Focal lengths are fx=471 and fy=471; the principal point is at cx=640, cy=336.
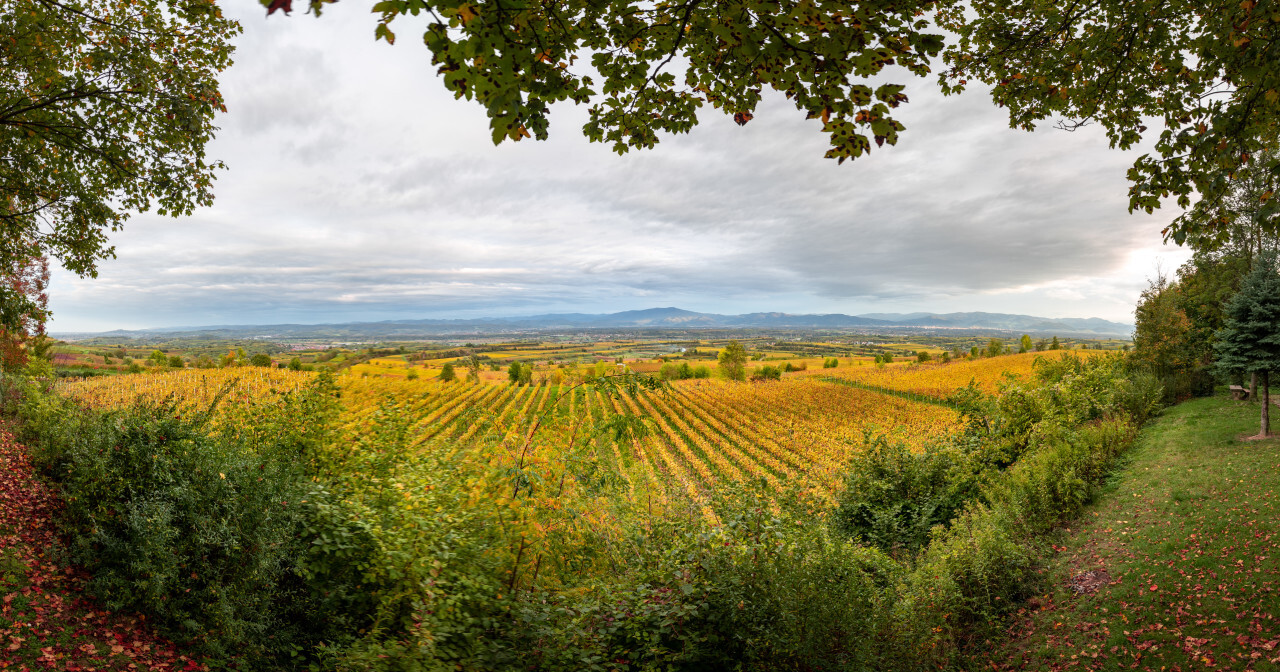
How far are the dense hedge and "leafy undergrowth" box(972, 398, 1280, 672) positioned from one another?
293 cm

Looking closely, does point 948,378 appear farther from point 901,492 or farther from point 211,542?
point 211,542

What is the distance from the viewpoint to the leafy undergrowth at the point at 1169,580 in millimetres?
6371

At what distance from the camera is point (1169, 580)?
7.98m

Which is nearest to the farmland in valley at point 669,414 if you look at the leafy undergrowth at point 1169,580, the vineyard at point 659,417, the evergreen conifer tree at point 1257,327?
the vineyard at point 659,417

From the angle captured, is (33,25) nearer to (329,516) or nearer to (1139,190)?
(329,516)

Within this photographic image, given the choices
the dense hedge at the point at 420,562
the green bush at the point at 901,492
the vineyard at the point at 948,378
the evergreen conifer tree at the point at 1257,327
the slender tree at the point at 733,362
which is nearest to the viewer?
the dense hedge at the point at 420,562

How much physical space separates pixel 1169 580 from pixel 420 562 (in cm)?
1176

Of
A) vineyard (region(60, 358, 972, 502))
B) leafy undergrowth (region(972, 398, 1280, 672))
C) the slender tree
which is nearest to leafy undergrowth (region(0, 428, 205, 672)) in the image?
vineyard (region(60, 358, 972, 502))

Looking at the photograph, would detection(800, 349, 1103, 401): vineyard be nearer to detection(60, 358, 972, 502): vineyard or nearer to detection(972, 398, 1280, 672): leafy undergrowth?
detection(60, 358, 972, 502): vineyard

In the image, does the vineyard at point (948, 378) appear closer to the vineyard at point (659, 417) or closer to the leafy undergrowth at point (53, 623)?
the vineyard at point (659, 417)

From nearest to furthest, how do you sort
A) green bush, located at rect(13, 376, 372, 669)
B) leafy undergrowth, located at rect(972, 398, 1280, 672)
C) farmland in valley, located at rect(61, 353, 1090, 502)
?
green bush, located at rect(13, 376, 372, 669) → farmland in valley, located at rect(61, 353, 1090, 502) → leafy undergrowth, located at rect(972, 398, 1280, 672)

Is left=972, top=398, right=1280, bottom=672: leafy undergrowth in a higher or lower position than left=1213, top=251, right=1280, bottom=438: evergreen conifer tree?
lower

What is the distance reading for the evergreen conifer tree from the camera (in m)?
15.8

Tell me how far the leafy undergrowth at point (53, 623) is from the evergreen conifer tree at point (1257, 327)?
26474 mm
